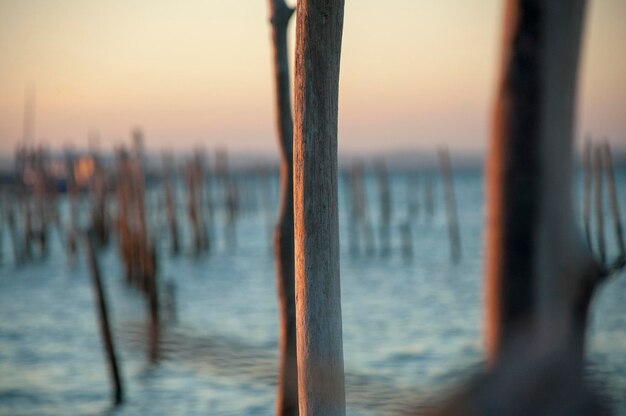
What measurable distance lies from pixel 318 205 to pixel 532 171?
1171 mm

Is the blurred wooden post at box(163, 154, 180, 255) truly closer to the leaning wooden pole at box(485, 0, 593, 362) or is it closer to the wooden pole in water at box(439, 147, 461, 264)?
the wooden pole in water at box(439, 147, 461, 264)

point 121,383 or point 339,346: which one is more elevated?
point 339,346

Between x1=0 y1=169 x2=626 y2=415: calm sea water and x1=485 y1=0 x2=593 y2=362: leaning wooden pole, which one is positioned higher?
x1=485 y1=0 x2=593 y2=362: leaning wooden pole

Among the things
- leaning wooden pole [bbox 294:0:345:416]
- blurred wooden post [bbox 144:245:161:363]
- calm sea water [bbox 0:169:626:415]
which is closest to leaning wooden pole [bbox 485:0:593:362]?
calm sea water [bbox 0:169:626:415]

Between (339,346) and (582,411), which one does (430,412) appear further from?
(339,346)

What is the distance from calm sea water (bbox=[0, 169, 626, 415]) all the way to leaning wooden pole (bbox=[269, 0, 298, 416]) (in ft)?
0.56

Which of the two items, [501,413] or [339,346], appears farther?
[339,346]

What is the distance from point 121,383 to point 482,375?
640cm

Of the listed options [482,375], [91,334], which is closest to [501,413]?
[482,375]

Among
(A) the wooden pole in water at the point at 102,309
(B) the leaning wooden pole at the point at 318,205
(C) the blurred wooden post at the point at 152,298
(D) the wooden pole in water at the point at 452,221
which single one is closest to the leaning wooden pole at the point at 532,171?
(B) the leaning wooden pole at the point at 318,205

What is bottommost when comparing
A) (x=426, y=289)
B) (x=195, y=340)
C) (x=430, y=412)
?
(x=426, y=289)

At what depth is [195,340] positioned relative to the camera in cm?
342

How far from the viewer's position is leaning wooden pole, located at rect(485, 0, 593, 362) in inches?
50.7

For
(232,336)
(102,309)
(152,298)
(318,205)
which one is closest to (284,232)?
(318,205)
